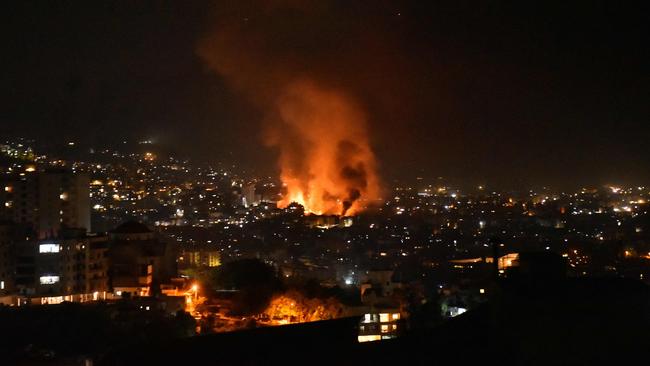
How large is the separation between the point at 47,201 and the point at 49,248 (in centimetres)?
512

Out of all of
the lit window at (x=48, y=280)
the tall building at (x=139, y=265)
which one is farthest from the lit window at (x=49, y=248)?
the tall building at (x=139, y=265)

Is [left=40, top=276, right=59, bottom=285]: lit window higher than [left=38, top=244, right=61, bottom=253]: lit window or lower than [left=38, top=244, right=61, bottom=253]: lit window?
lower

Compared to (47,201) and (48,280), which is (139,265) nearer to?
(48,280)

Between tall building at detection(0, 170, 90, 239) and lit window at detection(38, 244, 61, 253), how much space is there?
301 centimetres

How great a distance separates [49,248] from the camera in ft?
55.3

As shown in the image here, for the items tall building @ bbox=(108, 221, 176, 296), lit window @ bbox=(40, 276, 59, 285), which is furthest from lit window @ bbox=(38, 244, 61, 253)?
tall building @ bbox=(108, 221, 176, 296)

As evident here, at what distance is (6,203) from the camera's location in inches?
814

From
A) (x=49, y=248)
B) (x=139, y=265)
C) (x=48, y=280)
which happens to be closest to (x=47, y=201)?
(x=139, y=265)

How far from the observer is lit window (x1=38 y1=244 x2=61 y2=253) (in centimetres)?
1678

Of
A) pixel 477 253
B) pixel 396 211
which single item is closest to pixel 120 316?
pixel 477 253

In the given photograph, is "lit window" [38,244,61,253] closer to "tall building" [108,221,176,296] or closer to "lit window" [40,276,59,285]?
"lit window" [40,276,59,285]

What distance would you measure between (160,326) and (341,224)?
3112 cm

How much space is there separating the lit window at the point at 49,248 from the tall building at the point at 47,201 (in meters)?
3.01

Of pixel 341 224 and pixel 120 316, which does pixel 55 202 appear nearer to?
pixel 120 316
